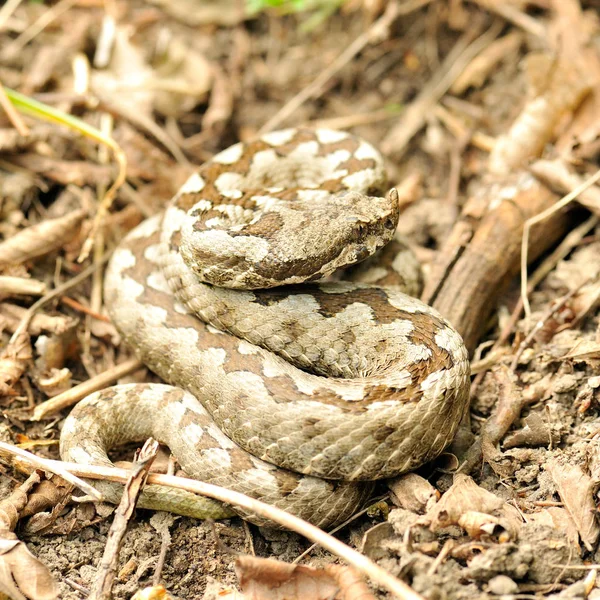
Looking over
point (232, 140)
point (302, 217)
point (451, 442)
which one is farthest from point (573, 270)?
point (232, 140)

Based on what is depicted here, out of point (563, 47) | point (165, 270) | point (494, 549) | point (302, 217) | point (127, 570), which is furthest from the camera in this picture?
point (563, 47)

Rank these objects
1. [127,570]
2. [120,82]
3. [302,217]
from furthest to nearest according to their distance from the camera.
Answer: [120,82] → [302,217] → [127,570]

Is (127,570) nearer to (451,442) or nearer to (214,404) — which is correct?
(214,404)

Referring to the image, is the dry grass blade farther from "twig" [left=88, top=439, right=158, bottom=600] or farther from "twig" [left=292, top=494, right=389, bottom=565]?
"twig" [left=292, top=494, right=389, bottom=565]

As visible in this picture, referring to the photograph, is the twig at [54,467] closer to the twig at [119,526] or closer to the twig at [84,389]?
the twig at [119,526]

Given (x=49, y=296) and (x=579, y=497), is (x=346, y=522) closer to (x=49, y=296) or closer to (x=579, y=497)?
(x=579, y=497)

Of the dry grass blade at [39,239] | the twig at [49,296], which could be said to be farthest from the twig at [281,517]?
the dry grass blade at [39,239]
